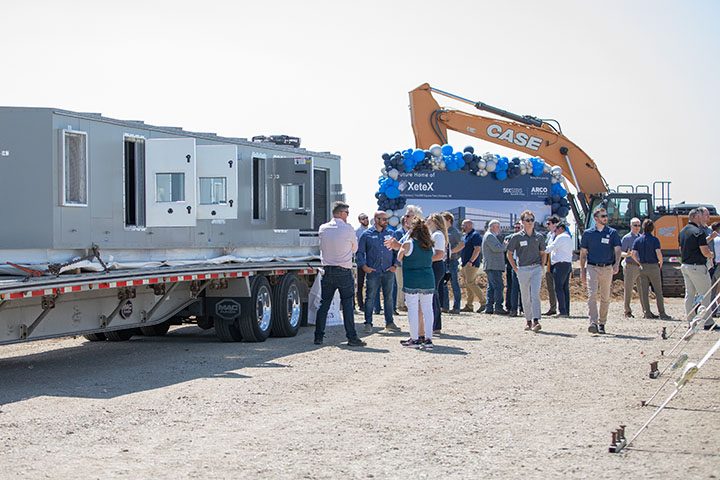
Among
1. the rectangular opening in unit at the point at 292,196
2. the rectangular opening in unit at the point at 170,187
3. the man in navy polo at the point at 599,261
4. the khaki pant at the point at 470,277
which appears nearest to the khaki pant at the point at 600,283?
the man in navy polo at the point at 599,261

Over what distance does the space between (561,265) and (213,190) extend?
758 centimetres

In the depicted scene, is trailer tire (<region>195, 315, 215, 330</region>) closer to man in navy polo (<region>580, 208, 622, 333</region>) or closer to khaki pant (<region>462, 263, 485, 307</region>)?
man in navy polo (<region>580, 208, 622, 333</region>)

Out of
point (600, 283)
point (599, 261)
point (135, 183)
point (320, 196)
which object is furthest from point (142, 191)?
point (600, 283)

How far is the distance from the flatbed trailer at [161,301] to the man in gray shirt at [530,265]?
351 centimetres

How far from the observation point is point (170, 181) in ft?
49.5

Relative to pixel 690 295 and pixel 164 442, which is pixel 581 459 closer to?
pixel 164 442

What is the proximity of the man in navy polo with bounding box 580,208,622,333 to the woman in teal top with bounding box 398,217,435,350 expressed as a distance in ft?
10.8

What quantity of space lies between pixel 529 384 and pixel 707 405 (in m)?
2.05

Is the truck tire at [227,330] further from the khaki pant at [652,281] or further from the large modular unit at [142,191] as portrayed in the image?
the khaki pant at [652,281]

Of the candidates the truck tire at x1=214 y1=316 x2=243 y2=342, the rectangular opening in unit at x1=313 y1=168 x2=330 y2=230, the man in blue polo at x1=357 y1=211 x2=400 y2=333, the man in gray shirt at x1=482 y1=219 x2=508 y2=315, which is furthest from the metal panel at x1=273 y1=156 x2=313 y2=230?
the man in gray shirt at x1=482 y1=219 x2=508 y2=315

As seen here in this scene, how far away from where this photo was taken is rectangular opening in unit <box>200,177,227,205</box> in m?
15.8

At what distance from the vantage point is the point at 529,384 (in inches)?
451

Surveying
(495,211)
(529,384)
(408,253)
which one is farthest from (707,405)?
(495,211)

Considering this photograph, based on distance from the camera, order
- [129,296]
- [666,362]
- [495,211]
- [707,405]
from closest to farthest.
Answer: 1. [707,405]
2. [666,362]
3. [129,296]
4. [495,211]
